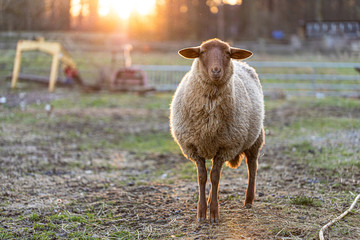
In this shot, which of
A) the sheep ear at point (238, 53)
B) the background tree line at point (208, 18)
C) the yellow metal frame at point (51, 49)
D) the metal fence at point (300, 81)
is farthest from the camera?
the background tree line at point (208, 18)

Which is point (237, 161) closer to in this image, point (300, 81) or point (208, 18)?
point (300, 81)

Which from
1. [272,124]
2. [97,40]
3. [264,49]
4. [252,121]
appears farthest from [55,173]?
[97,40]

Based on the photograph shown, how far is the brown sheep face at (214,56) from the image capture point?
3770mm

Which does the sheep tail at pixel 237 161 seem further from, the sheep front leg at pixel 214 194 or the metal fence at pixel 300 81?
the metal fence at pixel 300 81

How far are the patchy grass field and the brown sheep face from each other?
147cm

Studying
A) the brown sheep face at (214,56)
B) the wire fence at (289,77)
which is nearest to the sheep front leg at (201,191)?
the brown sheep face at (214,56)

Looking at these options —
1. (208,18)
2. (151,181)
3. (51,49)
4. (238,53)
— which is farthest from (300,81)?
(208,18)

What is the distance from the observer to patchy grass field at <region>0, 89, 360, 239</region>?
148 inches

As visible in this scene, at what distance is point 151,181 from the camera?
217 inches

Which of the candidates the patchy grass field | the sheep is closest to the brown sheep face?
the sheep

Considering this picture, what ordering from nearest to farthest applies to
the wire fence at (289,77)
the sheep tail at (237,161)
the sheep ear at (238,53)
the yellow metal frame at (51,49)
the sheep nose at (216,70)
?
the sheep nose at (216,70)
the sheep ear at (238,53)
the sheep tail at (237,161)
the wire fence at (289,77)
the yellow metal frame at (51,49)

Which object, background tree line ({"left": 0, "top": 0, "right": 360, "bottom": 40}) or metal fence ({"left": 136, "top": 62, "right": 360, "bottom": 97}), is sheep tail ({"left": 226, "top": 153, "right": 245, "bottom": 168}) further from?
background tree line ({"left": 0, "top": 0, "right": 360, "bottom": 40})

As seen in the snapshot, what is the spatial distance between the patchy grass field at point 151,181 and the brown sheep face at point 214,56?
4.82 ft

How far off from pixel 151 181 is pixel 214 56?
7.73 feet
